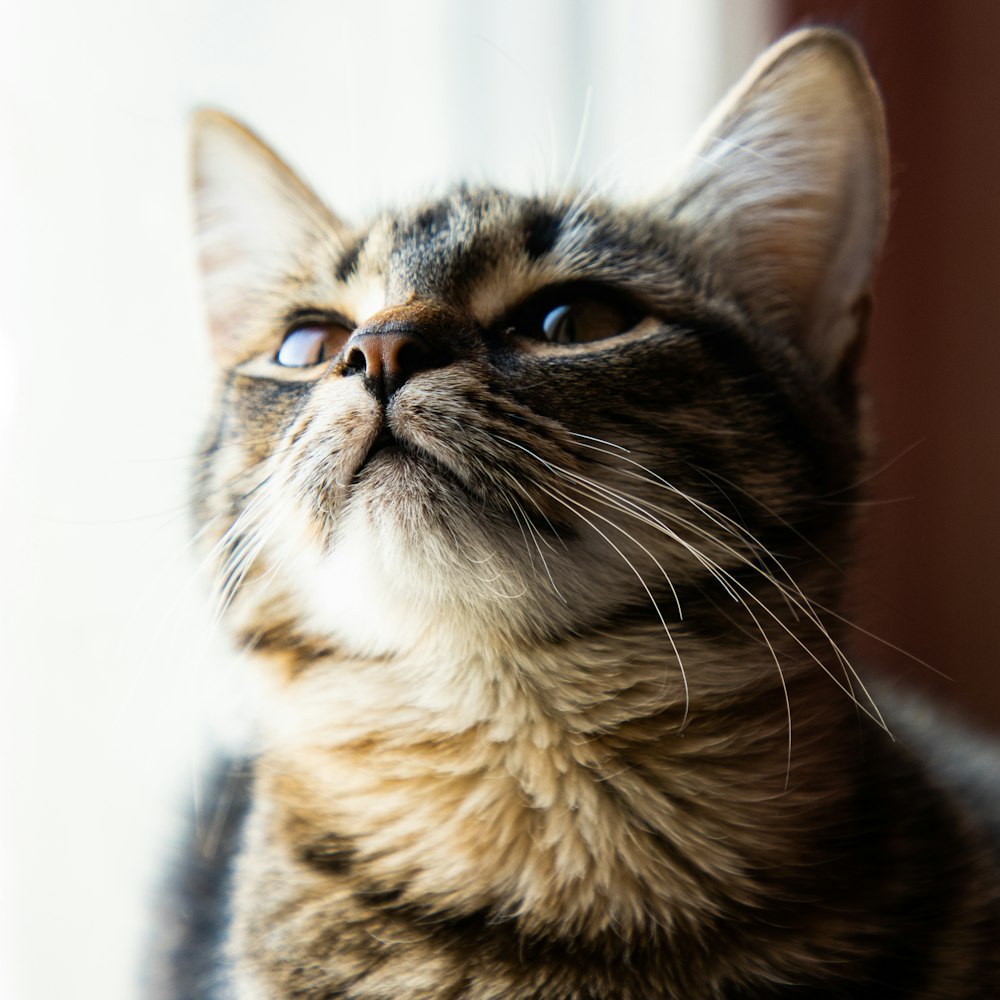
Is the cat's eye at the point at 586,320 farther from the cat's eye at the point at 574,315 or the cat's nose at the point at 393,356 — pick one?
the cat's nose at the point at 393,356

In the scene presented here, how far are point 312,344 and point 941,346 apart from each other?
129 centimetres

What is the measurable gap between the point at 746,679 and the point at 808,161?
48 cm

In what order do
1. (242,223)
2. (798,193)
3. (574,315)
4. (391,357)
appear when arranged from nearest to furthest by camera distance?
(391,357) < (574,315) < (798,193) < (242,223)

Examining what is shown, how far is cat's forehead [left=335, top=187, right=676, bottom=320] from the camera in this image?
82cm

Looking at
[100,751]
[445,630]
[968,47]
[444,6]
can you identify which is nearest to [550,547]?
[445,630]

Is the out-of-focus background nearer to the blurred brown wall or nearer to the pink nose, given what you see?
the pink nose

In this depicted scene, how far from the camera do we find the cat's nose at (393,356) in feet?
2.30

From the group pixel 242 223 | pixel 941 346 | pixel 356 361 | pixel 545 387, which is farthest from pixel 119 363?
pixel 941 346

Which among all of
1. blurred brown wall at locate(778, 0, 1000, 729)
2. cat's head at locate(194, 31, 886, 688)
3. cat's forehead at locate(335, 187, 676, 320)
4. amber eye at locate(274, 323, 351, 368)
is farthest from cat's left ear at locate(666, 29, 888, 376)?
blurred brown wall at locate(778, 0, 1000, 729)

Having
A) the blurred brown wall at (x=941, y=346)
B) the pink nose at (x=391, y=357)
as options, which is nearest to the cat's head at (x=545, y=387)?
the pink nose at (x=391, y=357)

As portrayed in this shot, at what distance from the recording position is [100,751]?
1.00m

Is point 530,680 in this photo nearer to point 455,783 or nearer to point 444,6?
point 455,783

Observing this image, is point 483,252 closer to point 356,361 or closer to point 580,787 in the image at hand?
point 356,361

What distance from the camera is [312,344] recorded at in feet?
2.96
